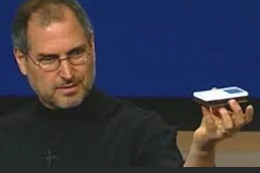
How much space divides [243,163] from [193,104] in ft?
0.95

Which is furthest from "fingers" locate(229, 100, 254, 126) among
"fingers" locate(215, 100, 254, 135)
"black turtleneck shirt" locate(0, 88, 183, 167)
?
"black turtleneck shirt" locate(0, 88, 183, 167)

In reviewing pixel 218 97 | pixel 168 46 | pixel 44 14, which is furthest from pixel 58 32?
pixel 168 46

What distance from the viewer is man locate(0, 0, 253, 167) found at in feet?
4.79

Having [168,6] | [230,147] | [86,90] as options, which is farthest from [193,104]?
[86,90]

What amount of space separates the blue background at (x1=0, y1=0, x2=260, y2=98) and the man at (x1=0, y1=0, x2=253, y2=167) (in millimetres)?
768

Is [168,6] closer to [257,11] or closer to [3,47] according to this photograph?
[257,11]

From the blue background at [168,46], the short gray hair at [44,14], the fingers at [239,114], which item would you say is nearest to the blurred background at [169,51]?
the blue background at [168,46]

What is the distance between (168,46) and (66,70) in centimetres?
88

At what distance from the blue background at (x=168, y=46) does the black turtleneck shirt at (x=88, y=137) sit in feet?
2.60

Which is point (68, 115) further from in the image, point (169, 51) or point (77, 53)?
point (169, 51)

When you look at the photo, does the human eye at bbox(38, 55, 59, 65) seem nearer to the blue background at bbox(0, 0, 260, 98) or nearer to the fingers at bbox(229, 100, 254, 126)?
the fingers at bbox(229, 100, 254, 126)

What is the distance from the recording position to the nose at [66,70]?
148 centimetres

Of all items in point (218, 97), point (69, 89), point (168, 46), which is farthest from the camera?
point (168, 46)

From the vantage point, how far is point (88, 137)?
→ 150 centimetres
